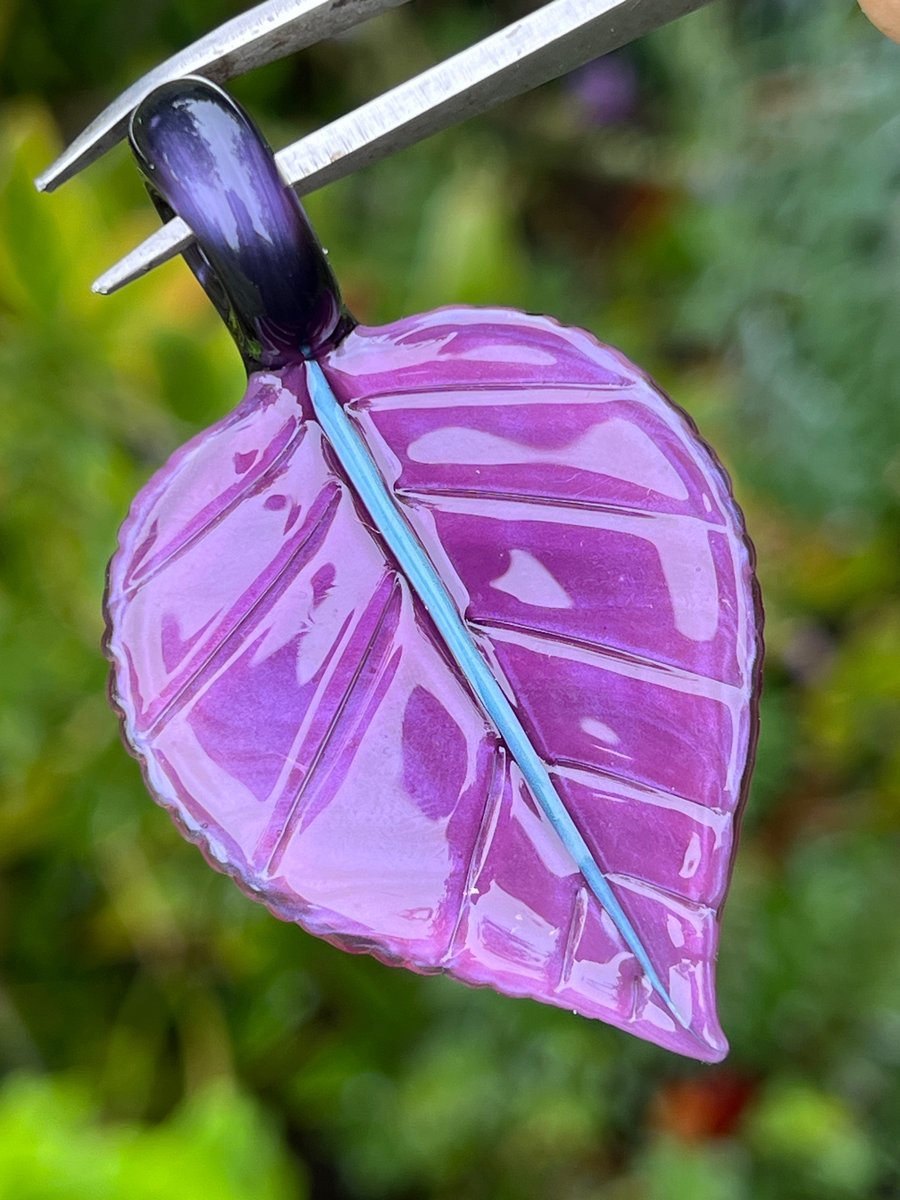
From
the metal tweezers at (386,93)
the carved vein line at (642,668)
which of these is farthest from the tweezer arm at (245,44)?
the carved vein line at (642,668)

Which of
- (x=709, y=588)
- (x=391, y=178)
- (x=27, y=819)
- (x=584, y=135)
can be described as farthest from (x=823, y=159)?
(x=27, y=819)

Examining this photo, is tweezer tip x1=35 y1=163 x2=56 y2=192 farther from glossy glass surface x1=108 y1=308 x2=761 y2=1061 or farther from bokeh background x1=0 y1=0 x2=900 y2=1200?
bokeh background x1=0 y1=0 x2=900 y2=1200

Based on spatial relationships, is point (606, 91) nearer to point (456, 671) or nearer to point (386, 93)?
point (386, 93)

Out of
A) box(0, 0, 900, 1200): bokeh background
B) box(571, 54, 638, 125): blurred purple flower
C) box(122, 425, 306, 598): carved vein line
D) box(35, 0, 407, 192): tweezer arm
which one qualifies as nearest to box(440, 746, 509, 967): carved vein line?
box(122, 425, 306, 598): carved vein line

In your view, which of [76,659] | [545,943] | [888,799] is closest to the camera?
[545,943]

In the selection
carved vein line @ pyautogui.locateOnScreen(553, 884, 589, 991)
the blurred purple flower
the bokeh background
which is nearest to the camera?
carved vein line @ pyautogui.locateOnScreen(553, 884, 589, 991)

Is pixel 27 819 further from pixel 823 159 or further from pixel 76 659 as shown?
pixel 823 159
